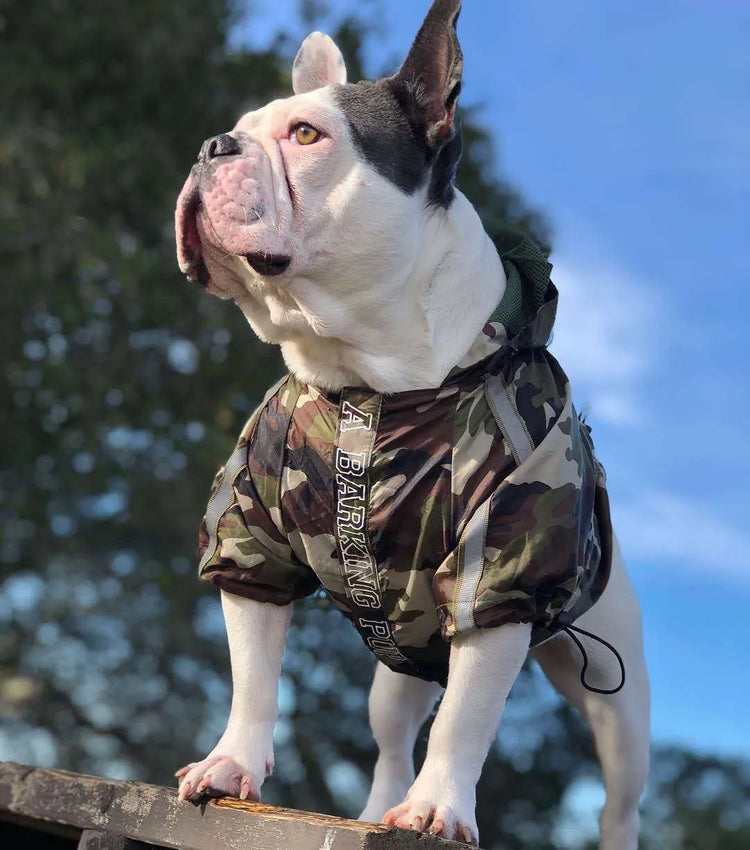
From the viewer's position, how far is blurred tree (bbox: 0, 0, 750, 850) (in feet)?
32.1

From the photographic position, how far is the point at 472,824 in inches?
99.0

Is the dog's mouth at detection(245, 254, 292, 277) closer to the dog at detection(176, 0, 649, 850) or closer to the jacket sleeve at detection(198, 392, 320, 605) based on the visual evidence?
the dog at detection(176, 0, 649, 850)

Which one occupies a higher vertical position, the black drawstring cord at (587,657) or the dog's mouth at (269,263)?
the dog's mouth at (269,263)

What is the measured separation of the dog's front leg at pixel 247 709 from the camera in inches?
105

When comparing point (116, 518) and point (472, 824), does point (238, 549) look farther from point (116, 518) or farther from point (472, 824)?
point (116, 518)

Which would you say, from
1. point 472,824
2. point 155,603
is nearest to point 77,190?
point 155,603

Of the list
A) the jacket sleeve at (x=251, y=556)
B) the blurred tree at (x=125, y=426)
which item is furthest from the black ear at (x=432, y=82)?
the blurred tree at (x=125, y=426)

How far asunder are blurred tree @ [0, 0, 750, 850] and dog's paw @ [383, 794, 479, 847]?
22.6ft

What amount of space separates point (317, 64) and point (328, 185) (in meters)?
0.76

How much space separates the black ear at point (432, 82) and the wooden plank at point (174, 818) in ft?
5.13

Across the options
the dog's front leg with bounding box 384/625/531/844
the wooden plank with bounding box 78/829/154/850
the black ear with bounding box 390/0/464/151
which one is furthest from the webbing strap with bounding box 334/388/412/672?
the wooden plank with bounding box 78/829/154/850

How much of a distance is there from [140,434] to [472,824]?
26.2 feet

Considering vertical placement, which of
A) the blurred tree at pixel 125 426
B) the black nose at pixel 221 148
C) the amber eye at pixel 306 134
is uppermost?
the amber eye at pixel 306 134

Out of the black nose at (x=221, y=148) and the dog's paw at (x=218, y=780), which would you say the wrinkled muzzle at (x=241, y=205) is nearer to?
the black nose at (x=221, y=148)
